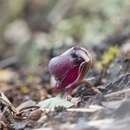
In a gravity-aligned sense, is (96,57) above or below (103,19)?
below

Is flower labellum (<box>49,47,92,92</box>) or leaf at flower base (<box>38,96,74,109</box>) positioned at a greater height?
flower labellum (<box>49,47,92,92</box>)

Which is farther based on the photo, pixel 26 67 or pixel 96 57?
pixel 26 67

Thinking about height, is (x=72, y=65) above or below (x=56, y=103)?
above

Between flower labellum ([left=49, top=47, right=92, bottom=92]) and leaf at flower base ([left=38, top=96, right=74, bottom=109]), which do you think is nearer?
leaf at flower base ([left=38, top=96, right=74, bottom=109])

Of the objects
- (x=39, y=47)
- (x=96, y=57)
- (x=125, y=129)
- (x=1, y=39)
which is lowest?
(x=125, y=129)

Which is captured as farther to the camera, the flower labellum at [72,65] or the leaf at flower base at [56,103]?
the flower labellum at [72,65]

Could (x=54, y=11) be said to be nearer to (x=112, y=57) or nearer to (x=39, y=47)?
(x=39, y=47)

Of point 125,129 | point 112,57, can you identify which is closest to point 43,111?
point 125,129

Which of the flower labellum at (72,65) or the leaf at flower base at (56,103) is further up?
the flower labellum at (72,65)
